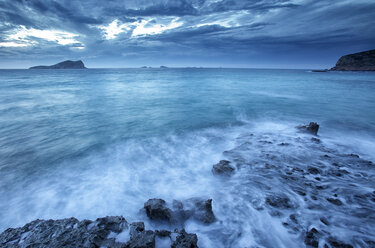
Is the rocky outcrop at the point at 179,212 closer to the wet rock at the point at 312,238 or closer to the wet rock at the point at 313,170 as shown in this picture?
the wet rock at the point at 312,238

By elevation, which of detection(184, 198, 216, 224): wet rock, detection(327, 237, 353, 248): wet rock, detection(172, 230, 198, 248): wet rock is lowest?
detection(184, 198, 216, 224): wet rock

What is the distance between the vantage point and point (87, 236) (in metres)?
2.90

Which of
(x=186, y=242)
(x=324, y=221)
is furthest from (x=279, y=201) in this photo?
(x=186, y=242)

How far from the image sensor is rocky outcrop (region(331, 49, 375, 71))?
106938 millimetres

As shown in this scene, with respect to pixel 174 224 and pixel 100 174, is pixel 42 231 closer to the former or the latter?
pixel 174 224

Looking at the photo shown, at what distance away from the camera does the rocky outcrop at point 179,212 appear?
378 cm

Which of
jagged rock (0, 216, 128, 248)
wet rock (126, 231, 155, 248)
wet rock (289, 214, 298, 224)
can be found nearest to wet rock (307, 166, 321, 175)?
wet rock (289, 214, 298, 224)

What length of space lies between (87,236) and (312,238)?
4131mm

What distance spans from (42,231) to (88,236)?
2.77 ft

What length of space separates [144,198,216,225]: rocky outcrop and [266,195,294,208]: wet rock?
5.01 ft

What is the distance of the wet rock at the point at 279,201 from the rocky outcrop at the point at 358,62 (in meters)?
152

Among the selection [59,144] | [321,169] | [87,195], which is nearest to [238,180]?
[321,169]

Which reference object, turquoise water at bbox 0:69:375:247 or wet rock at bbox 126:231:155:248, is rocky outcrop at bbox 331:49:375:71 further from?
wet rock at bbox 126:231:155:248

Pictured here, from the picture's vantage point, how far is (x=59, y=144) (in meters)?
7.90
